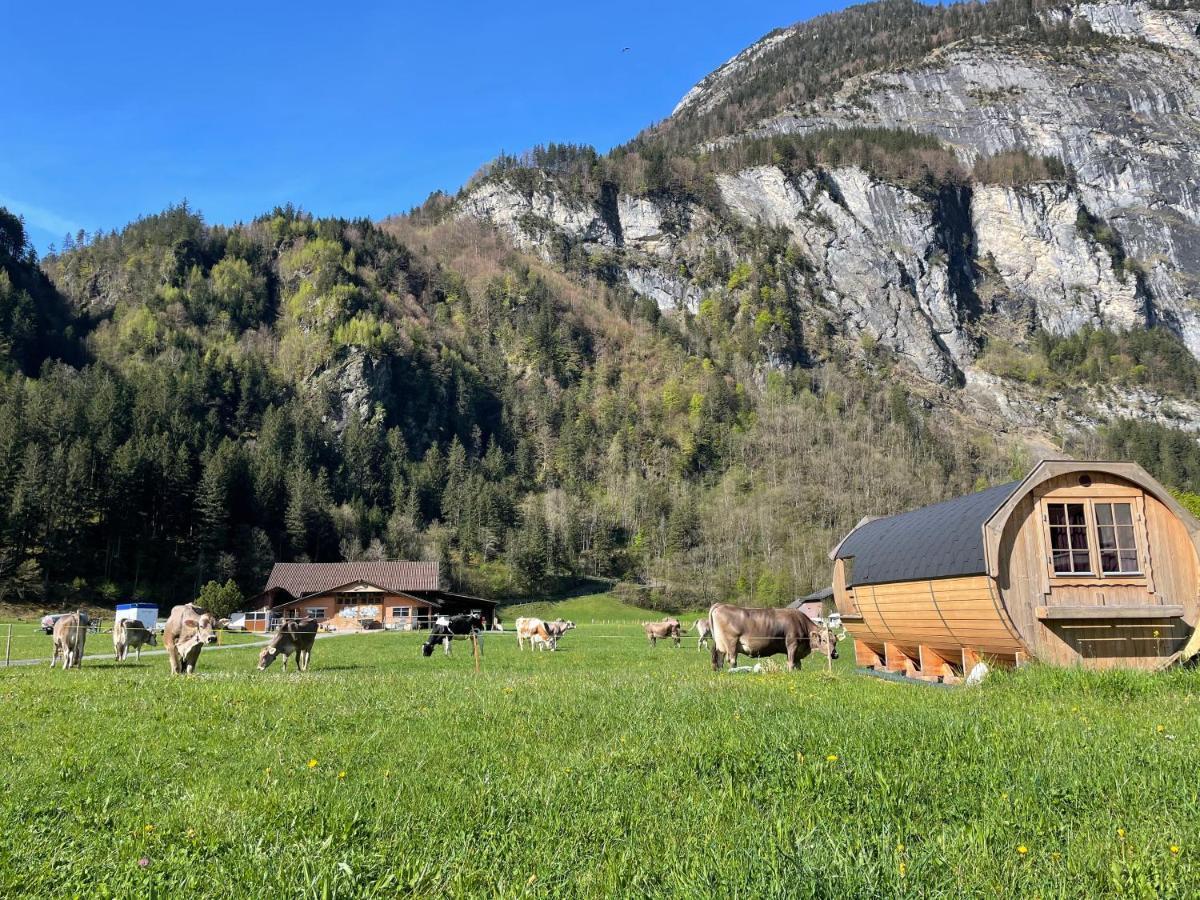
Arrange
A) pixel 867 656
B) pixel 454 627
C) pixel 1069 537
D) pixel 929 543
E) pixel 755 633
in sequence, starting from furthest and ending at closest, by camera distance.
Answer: pixel 454 627, pixel 867 656, pixel 755 633, pixel 929 543, pixel 1069 537

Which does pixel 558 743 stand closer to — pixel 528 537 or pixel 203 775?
pixel 203 775

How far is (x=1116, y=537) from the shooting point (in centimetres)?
1858

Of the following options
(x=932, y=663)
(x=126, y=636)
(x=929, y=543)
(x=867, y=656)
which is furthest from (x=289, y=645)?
(x=929, y=543)

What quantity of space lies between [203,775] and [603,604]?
106241 millimetres

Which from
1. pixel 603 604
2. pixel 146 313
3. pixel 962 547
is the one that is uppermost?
pixel 146 313

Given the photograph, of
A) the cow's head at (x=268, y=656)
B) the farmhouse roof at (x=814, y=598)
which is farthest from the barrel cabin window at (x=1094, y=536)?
the farmhouse roof at (x=814, y=598)

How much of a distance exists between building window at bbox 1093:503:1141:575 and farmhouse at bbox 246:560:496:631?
71.2 metres

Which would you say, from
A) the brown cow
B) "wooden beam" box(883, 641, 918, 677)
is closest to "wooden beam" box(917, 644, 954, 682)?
"wooden beam" box(883, 641, 918, 677)

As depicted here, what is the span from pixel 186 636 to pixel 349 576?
2807 inches

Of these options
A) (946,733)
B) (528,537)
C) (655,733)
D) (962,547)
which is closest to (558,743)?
(655,733)

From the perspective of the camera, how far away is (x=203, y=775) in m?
7.91

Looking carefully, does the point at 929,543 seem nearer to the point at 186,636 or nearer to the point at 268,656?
the point at 186,636

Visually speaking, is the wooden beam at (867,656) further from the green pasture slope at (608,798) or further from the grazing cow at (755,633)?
the green pasture slope at (608,798)

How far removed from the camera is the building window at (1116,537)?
18406mm
